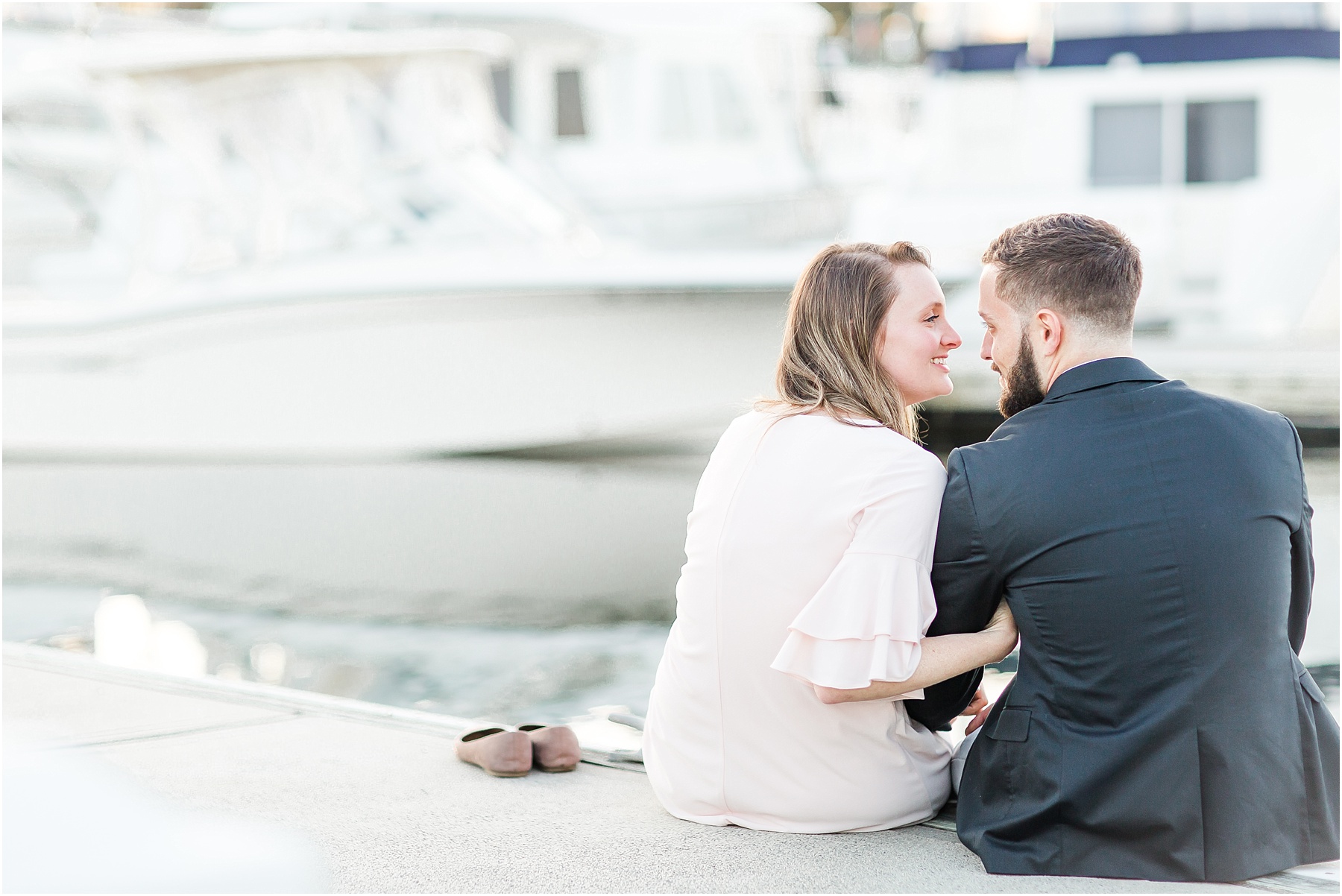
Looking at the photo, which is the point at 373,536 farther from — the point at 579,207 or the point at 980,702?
the point at 980,702

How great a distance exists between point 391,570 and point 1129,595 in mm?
5918

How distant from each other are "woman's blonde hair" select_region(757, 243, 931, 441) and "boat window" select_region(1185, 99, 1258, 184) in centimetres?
952

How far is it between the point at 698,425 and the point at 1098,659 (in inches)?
274

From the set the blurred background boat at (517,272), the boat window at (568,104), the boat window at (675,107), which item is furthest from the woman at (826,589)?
the boat window at (568,104)

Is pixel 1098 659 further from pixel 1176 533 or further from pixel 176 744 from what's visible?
pixel 176 744

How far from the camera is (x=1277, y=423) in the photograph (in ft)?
6.55

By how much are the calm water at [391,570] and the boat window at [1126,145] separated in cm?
268

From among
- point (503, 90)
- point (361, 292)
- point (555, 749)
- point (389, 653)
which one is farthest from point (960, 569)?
point (503, 90)

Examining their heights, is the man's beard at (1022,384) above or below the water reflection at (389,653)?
above

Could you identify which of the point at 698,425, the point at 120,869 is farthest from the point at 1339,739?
the point at 698,425

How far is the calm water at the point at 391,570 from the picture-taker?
18.0 feet

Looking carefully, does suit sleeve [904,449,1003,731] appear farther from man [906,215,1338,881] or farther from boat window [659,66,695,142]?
boat window [659,66,695,142]

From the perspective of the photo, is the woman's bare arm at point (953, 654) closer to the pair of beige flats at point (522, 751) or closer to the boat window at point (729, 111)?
the pair of beige flats at point (522, 751)

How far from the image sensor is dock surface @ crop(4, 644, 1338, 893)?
7.05ft
